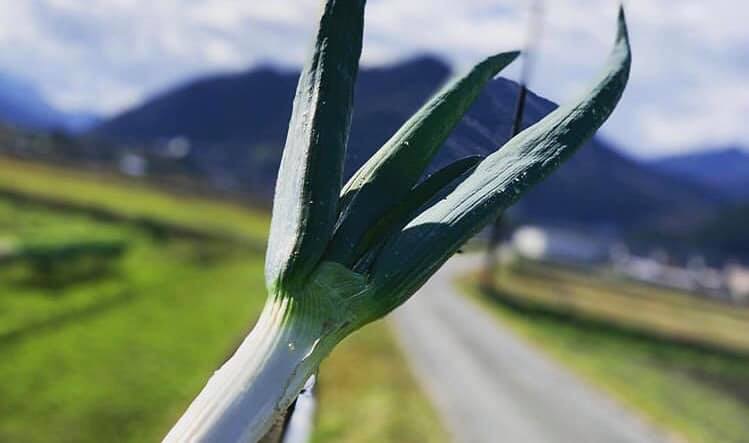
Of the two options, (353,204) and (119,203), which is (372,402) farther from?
(119,203)

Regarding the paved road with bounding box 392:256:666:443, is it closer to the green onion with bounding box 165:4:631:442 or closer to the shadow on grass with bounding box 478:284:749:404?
the shadow on grass with bounding box 478:284:749:404

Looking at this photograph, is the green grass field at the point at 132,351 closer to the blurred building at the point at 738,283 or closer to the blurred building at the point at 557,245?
the blurred building at the point at 738,283

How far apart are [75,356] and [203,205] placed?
3046cm

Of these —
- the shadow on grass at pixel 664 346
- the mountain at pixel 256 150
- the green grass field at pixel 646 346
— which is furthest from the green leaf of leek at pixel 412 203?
the mountain at pixel 256 150

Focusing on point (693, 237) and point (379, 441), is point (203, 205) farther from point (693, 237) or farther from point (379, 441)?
point (693, 237)

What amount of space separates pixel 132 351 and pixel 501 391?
16.5 ft

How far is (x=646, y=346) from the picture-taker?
2089 centimetres

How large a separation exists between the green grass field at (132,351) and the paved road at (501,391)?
510 mm

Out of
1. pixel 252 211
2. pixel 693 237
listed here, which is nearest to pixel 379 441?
pixel 252 211

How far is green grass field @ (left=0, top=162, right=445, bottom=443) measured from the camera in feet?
26.0

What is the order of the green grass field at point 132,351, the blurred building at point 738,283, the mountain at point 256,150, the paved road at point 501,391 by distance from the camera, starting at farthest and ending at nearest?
the mountain at point 256,150
the blurred building at point 738,283
the paved road at point 501,391
the green grass field at point 132,351

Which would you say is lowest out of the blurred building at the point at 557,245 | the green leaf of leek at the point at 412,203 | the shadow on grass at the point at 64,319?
the green leaf of leek at the point at 412,203

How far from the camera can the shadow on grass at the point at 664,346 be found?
17875 mm

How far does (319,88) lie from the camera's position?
2.06ft
